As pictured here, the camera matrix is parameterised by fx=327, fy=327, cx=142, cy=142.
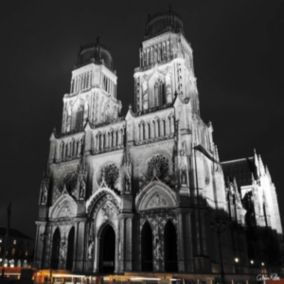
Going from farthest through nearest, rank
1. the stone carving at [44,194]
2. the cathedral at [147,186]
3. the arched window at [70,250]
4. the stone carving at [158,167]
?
1. the stone carving at [44,194]
2. the arched window at [70,250]
3. the stone carving at [158,167]
4. the cathedral at [147,186]

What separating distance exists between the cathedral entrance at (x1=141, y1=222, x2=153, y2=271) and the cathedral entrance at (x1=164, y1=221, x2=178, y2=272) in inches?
79.3

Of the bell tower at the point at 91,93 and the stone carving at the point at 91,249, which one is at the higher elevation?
the bell tower at the point at 91,93

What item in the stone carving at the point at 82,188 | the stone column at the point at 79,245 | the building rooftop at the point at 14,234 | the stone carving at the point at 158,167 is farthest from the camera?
the building rooftop at the point at 14,234

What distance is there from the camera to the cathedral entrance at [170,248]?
3597 centimetres

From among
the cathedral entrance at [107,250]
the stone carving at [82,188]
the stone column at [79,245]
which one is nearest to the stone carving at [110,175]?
the stone carving at [82,188]

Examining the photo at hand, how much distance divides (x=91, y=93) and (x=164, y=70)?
13.5 metres

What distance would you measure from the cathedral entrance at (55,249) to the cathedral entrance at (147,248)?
1324 centimetres

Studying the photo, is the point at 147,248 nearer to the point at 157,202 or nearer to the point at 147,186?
the point at 157,202

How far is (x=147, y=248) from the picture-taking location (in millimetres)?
38125

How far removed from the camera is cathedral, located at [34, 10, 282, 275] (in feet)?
122

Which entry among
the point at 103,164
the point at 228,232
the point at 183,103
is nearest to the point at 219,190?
the point at 228,232

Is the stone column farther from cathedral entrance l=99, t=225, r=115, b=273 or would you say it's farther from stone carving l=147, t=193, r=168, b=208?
stone carving l=147, t=193, r=168, b=208

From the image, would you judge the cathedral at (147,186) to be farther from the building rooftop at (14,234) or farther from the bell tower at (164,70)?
the building rooftop at (14,234)

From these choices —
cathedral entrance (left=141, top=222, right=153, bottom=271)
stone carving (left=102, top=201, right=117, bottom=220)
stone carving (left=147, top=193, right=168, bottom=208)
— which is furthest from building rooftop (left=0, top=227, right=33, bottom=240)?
stone carving (left=147, top=193, right=168, bottom=208)
